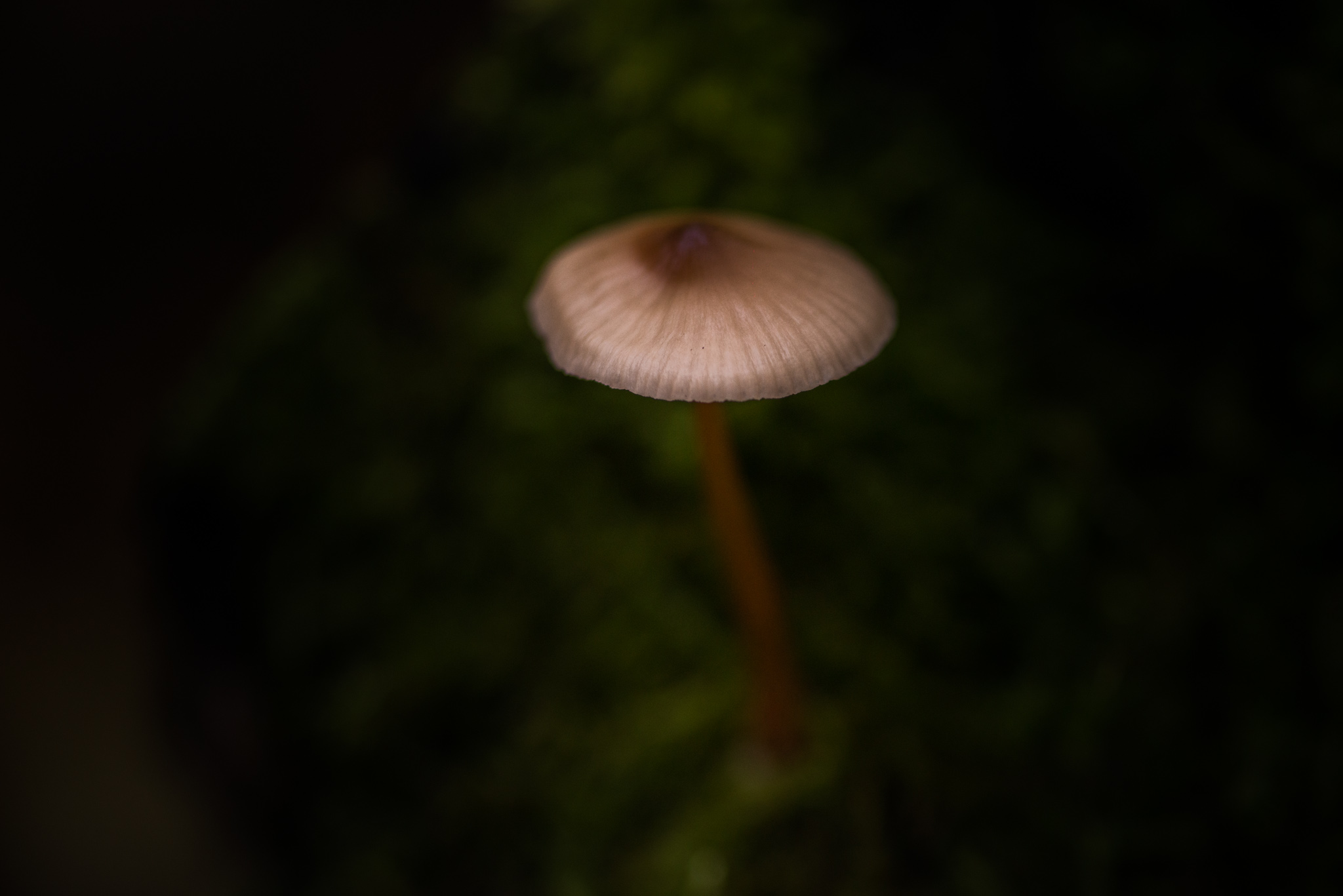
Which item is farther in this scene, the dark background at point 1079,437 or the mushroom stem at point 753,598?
the dark background at point 1079,437

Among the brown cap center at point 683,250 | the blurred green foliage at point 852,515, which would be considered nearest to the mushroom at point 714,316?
the brown cap center at point 683,250

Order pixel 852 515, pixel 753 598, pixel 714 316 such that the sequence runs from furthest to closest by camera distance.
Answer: pixel 852 515 → pixel 753 598 → pixel 714 316

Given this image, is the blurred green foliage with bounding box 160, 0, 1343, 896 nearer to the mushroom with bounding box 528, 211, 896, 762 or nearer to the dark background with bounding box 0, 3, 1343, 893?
the dark background with bounding box 0, 3, 1343, 893

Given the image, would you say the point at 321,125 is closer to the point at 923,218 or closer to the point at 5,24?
the point at 5,24

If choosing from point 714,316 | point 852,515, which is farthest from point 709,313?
point 852,515

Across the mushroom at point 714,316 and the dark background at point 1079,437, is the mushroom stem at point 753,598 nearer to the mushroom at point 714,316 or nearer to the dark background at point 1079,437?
the mushroom at point 714,316

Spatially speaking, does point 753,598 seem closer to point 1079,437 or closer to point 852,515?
point 852,515

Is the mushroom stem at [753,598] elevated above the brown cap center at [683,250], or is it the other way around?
the brown cap center at [683,250]

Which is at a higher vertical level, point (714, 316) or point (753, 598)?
point (714, 316)

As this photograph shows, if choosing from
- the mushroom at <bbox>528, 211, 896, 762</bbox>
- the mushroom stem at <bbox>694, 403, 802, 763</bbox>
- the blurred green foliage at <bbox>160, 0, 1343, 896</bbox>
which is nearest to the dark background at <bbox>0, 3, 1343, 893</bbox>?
the blurred green foliage at <bbox>160, 0, 1343, 896</bbox>

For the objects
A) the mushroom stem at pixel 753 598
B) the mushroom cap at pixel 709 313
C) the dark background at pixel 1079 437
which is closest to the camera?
the mushroom cap at pixel 709 313
